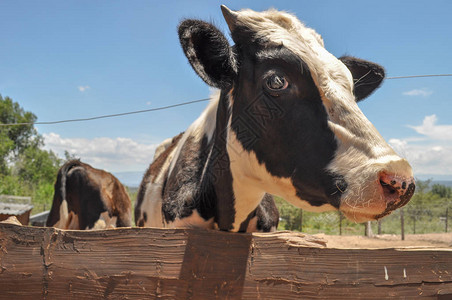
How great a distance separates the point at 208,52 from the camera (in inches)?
86.9

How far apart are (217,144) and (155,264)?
1.12m

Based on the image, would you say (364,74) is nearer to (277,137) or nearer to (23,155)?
(277,137)

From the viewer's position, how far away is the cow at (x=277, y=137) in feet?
4.99

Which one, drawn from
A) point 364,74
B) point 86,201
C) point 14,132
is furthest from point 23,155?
point 364,74

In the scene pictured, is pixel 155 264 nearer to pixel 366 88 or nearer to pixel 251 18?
pixel 251 18

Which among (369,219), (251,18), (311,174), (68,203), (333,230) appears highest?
(251,18)

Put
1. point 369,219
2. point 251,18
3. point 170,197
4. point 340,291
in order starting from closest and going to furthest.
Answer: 1. point 340,291
2. point 369,219
3. point 251,18
4. point 170,197

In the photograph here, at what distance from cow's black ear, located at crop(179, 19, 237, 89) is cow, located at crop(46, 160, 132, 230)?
538 cm

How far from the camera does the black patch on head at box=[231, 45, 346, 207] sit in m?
1.66

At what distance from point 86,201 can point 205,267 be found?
6.09 m

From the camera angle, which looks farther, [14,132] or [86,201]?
[14,132]

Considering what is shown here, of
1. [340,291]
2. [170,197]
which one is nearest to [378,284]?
[340,291]

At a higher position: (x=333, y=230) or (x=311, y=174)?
(x=311, y=174)

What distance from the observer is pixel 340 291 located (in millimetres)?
1329
